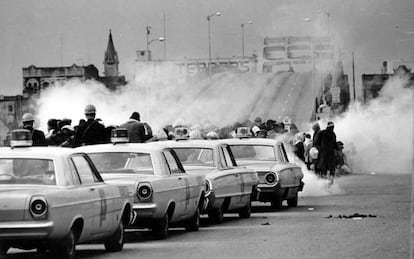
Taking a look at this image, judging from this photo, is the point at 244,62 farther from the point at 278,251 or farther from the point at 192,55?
the point at 278,251

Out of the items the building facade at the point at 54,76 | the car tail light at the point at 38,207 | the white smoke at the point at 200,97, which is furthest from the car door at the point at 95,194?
the building facade at the point at 54,76

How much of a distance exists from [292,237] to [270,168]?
23.0 ft

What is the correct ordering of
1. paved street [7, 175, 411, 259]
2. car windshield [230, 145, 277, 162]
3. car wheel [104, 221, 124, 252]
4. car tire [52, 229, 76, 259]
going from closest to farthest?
1. car tire [52, 229, 76, 259]
2. paved street [7, 175, 411, 259]
3. car wheel [104, 221, 124, 252]
4. car windshield [230, 145, 277, 162]

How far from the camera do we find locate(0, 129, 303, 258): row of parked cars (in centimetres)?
1368

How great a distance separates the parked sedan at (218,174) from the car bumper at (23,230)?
273 inches

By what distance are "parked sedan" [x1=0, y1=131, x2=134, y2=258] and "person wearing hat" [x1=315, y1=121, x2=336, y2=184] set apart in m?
16.1

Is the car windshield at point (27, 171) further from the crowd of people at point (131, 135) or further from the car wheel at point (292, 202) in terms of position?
the car wheel at point (292, 202)

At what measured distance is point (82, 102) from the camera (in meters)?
62.4

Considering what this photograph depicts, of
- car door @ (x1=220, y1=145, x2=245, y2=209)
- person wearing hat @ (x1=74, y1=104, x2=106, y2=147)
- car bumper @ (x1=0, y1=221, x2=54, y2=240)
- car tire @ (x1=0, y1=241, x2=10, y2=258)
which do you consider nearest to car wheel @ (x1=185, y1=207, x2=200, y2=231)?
car door @ (x1=220, y1=145, x2=245, y2=209)

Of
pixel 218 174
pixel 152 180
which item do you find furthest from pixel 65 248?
pixel 218 174

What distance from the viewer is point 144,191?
17.2 metres

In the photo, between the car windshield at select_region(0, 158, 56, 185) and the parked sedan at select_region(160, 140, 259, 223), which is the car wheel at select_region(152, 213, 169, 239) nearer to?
the parked sedan at select_region(160, 140, 259, 223)

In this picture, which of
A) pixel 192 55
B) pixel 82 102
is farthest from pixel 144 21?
pixel 192 55

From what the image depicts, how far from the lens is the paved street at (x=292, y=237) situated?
1558cm
